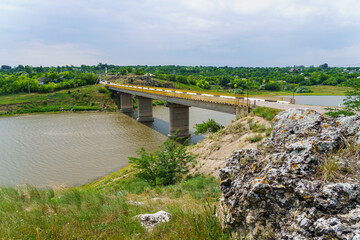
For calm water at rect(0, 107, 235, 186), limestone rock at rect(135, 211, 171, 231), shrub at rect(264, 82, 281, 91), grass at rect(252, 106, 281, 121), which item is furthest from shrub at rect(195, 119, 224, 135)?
shrub at rect(264, 82, 281, 91)

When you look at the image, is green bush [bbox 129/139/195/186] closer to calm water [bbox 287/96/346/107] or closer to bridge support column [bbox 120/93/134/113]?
calm water [bbox 287/96/346/107]

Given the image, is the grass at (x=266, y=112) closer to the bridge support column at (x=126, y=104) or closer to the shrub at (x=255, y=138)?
the shrub at (x=255, y=138)

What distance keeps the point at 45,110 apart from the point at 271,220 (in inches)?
2979

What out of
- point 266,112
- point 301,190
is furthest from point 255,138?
point 301,190

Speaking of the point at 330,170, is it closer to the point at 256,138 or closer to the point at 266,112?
the point at 256,138

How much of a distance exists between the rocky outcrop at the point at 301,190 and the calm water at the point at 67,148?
18.8 metres

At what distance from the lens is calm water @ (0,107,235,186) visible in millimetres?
21844

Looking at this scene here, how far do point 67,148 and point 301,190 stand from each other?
1271 inches

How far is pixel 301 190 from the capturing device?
3.17 m

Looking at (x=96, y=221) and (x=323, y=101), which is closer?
(x=96, y=221)

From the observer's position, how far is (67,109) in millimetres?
68562

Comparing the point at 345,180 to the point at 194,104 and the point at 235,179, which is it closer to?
the point at 235,179

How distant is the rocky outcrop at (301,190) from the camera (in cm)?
285

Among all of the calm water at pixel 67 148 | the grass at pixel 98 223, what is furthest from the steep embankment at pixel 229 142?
the calm water at pixel 67 148
